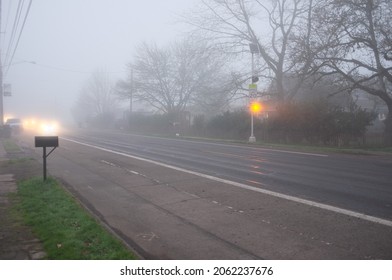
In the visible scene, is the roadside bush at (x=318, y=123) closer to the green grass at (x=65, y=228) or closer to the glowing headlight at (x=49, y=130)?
the green grass at (x=65, y=228)

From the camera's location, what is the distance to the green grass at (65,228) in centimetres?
498

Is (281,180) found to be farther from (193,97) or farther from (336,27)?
(193,97)

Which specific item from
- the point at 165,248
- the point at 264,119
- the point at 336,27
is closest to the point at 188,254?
the point at 165,248

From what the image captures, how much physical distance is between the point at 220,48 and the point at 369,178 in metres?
23.8

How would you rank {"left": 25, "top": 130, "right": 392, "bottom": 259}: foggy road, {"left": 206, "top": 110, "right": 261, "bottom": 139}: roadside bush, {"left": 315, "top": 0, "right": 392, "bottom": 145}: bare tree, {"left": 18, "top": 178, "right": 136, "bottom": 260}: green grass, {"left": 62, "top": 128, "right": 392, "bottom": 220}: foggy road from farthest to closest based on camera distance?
{"left": 206, "top": 110, "right": 261, "bottom": 139}: roadside bush, {"left": 315, "top": 0, "right": 392, "bottom": 145}: bare tree, {"left": 62, "top": 128, "right": 392, "bottom": 220}: foggy road, {"left": 25, "top": 130, "right": 392, "bottom": 259}: foggy road, {"left": 18, "top": 178, "right": 136, "bottom": 260}: green grass

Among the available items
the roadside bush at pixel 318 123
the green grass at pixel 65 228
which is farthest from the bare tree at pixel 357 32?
the green grass at pixel 65 228

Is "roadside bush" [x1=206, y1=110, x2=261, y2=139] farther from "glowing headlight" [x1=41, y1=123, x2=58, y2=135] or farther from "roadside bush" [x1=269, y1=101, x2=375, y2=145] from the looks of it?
"glowing headlight" [x1=41, y1=123, x2=58, y2=135]

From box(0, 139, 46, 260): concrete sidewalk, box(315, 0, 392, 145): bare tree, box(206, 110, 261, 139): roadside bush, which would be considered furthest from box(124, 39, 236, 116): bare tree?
box(0, 139, 46, 260): concrete sidewalk

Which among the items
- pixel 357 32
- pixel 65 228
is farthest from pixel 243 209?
pixel 357 32

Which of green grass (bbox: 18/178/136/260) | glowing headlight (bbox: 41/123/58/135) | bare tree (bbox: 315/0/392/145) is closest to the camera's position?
green grass (bbox: 18/178/136/260)

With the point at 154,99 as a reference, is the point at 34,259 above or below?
below

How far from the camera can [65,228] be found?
6.08 m

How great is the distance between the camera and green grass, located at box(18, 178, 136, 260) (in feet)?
16.4

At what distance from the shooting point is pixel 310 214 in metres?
6.89
